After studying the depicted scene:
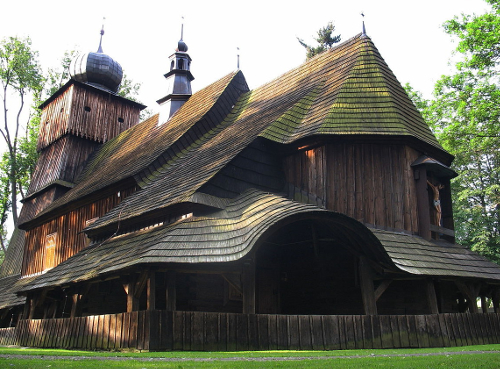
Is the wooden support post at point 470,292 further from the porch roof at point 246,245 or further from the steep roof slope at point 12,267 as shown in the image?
the steep roof slope at point 12,267

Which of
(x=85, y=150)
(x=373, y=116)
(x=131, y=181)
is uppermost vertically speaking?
(x=85, y=150)

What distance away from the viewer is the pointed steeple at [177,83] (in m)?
22.4

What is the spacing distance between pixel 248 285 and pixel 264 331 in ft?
3.03

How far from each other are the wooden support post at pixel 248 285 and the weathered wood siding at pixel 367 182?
3655 millimetres

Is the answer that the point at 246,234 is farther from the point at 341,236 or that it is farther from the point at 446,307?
the point at 446,307

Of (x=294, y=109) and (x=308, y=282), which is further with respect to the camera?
(x=294, y=109)

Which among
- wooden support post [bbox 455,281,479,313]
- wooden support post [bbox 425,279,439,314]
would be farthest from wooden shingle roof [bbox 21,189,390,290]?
wooden support post [bbox 455,281,479,313]

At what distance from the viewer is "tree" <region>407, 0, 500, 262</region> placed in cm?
1938

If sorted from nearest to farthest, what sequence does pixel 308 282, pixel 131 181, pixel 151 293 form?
pixel 151 293
pixel 308 282
pixel 131 181

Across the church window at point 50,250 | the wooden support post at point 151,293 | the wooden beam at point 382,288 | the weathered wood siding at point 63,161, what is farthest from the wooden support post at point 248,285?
the weathered wood siding at point 63,161

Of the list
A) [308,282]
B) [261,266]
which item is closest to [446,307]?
[308,282]

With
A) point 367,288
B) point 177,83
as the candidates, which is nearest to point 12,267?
point 177,83

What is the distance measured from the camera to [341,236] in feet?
35.0

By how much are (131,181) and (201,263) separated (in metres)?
6.67
